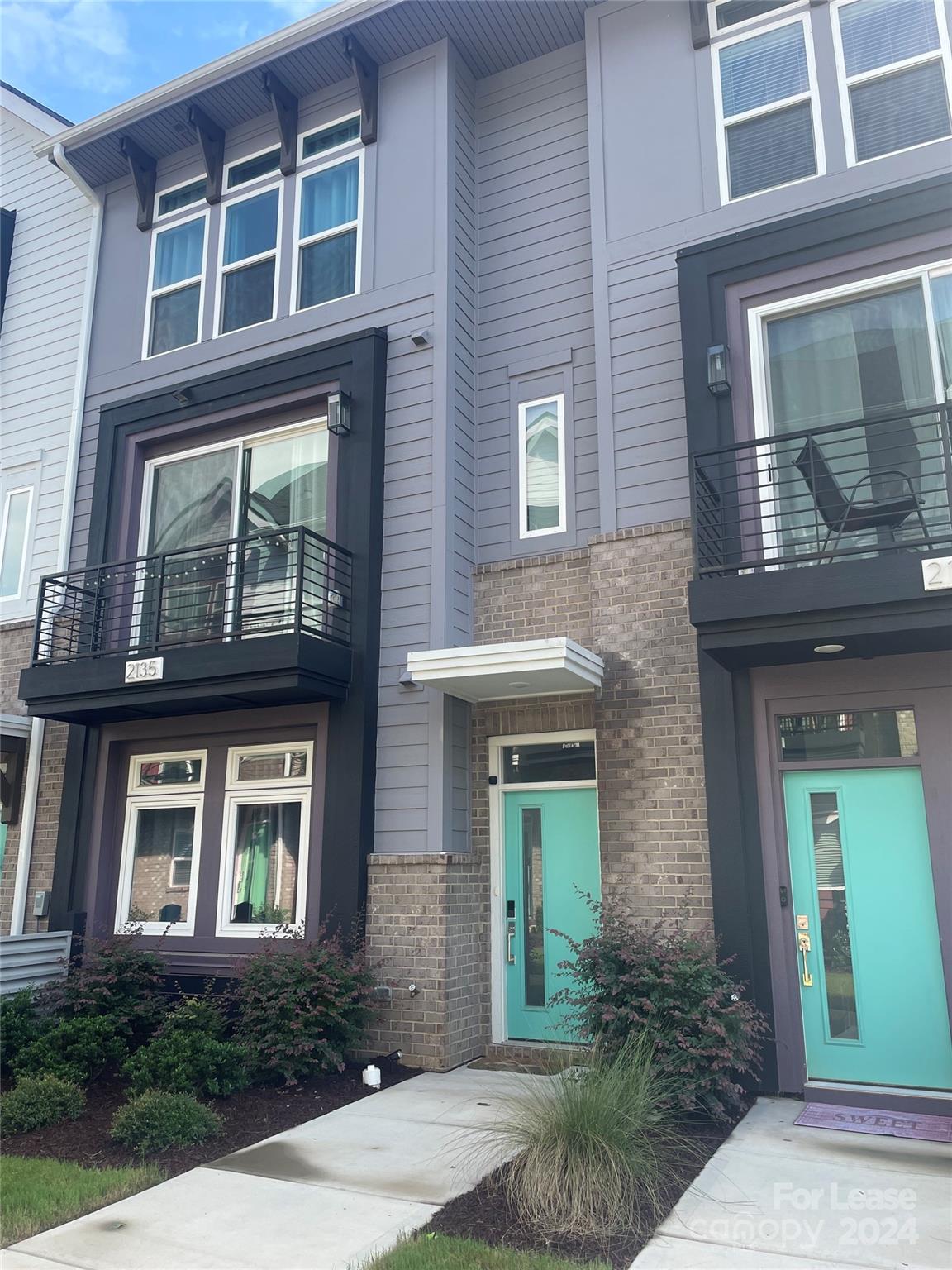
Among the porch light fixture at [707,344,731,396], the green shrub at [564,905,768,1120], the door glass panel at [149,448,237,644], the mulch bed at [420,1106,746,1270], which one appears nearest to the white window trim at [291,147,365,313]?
the door glass panel at [149,448,237,644]

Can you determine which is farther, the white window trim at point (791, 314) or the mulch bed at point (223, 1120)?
the white window trim at point (791, 314)

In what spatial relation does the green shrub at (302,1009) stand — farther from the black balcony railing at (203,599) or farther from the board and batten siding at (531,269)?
the board and batten siding at (531,269)

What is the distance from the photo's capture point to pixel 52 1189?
5074 mm

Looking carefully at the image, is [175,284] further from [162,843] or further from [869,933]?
[869,933]

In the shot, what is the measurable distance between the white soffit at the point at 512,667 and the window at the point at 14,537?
606cm

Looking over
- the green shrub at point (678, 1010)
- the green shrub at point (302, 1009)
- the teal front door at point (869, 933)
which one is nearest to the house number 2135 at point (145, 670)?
the green shrub at point (302, 1009)

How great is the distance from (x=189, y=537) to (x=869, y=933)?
7519mm

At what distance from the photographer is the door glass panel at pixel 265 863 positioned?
887 centimetres

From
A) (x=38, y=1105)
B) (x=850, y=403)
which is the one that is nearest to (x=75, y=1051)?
(x=38, y=1105)

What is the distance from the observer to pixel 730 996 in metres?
6.52

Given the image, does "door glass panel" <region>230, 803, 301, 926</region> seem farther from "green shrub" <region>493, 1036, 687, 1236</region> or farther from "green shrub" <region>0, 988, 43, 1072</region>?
"green shrub" <region>493, 1036, 687, 1236</region>

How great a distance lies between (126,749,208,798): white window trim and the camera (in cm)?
966

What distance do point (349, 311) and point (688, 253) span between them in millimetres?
3480

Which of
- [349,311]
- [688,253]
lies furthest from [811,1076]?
[349,311]
